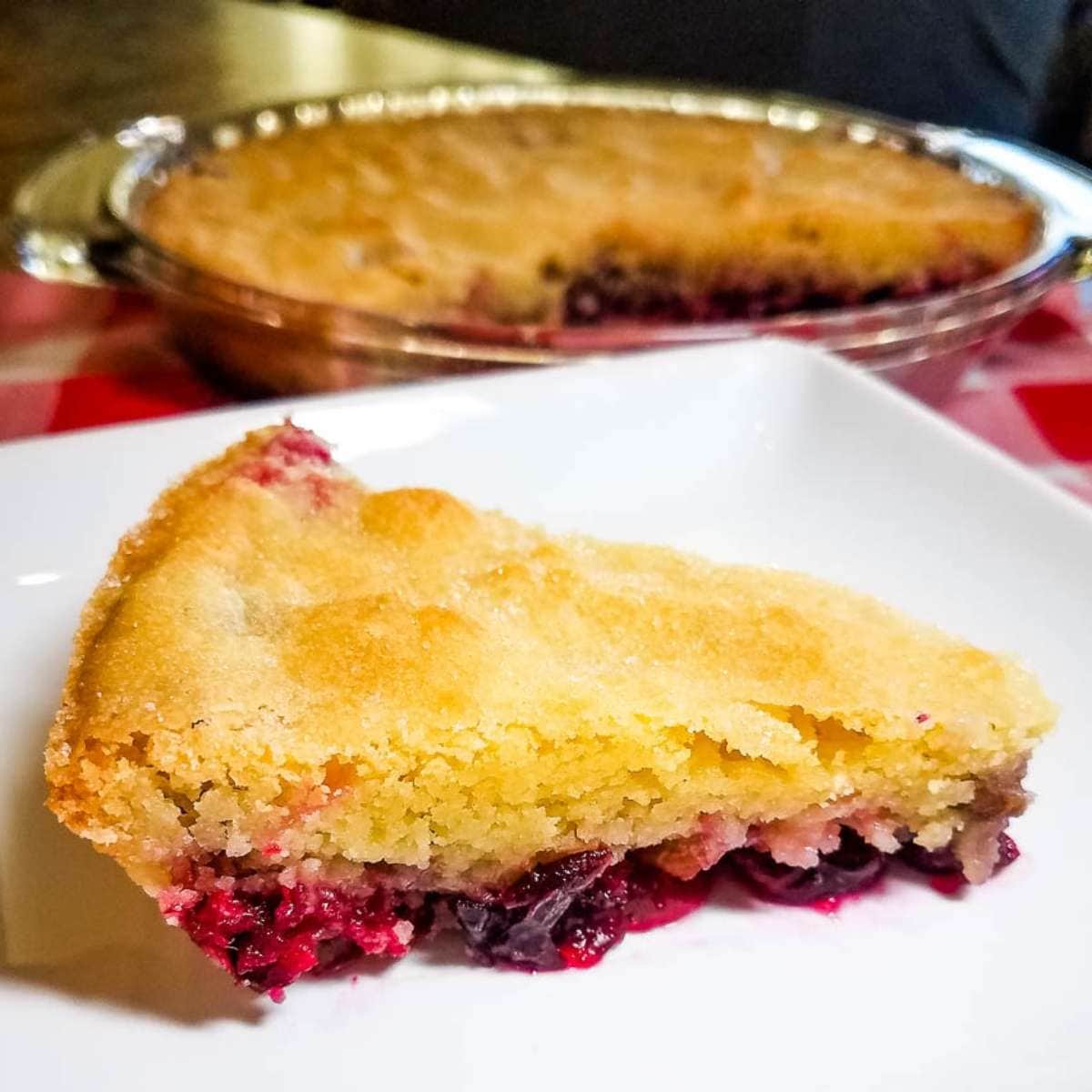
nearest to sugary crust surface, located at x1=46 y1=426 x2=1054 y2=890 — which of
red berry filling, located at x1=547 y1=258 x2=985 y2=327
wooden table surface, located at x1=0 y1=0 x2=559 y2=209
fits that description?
red berry filling, located at x1=547 y1=258 x2=985 y2=327

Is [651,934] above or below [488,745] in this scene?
below

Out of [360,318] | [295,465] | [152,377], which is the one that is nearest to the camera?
[295,465]

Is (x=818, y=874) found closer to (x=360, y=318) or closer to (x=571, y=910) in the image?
(x=571, y=910)

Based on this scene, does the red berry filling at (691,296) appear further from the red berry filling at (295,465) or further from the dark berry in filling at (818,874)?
the dark berry in filling at (818,874)

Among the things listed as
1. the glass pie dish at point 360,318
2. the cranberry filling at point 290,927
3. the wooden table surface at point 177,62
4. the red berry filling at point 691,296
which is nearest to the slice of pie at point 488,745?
the cranberry filling at point 290,927

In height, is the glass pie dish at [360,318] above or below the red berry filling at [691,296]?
above

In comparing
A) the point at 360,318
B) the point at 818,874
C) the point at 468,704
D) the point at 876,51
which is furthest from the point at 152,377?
the point at 876,51
